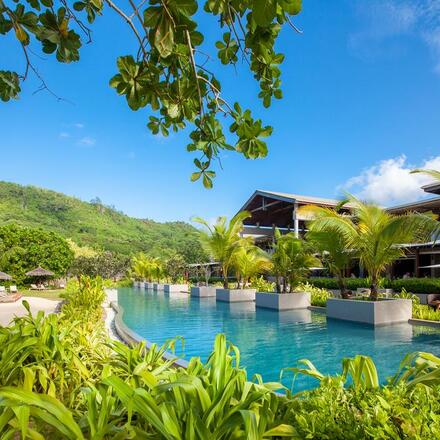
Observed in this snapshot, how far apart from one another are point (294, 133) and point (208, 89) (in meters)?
14.5

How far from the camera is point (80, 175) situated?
24.3 metres

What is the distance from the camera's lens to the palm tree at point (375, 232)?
1030cm

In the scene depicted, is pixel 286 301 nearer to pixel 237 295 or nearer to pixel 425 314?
pixel 237 295

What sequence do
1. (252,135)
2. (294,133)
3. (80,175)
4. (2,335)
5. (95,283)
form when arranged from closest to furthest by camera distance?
(252,135) → (2,335) → (95,283) → (294,133) → (80,175)

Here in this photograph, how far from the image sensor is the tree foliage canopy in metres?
1.80

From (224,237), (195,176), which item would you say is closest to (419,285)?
(224,237)

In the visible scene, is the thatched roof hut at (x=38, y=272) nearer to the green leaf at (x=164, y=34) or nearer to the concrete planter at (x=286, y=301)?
the concrete planter at (x=286, y=301)

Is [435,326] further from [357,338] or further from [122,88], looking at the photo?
[122,88]

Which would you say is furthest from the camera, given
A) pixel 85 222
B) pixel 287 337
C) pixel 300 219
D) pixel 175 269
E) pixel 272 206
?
pixel 85 222

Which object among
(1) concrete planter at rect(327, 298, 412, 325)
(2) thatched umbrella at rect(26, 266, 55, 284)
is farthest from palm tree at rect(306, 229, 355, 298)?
(2) thatched umbrella at rect(26, 266, 55, 284)

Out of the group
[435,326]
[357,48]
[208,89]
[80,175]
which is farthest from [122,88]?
[80,175]

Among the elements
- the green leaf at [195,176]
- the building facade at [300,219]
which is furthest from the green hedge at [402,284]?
the green leaf at [195,176]

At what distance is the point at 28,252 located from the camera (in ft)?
100

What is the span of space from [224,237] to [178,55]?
55.9 ft
